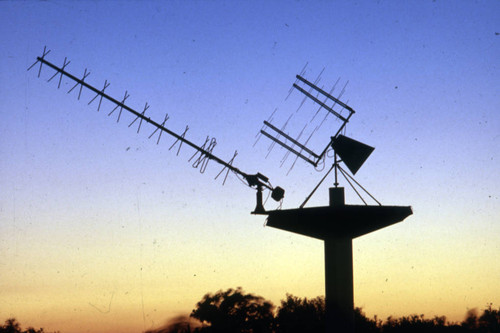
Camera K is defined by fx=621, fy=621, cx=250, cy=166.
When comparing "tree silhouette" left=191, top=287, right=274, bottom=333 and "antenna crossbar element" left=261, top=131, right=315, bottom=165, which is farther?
"tree silhouette" left=191, top=287, right=274, bottom=333

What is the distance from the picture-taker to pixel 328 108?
21.0 m

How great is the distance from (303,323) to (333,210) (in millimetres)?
41610

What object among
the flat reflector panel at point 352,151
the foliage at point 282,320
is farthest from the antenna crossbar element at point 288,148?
the foliage at point 282,320

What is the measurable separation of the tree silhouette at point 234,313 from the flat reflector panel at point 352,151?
35.3m

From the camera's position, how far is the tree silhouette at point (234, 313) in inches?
2126

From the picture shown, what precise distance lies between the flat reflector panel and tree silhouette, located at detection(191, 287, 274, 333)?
116ft

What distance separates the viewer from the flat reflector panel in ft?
67.9

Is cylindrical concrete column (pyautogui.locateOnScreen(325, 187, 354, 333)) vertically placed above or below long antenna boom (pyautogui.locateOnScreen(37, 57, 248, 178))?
below

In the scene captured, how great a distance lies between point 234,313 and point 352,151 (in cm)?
3762

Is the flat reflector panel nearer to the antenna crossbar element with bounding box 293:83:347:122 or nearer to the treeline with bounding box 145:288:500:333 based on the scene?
the antenna crossbar element with bounding box 293:83:347:122

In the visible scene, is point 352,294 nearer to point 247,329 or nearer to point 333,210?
point 333,210

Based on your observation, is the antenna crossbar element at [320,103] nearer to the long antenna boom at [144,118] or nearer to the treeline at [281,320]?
the long antenna boom at [144,118]

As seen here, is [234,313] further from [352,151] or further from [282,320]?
[352,151]

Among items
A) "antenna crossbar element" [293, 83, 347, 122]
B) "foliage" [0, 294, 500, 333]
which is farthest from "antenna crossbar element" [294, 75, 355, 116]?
"foliage" [0, 294, 500, 333]
